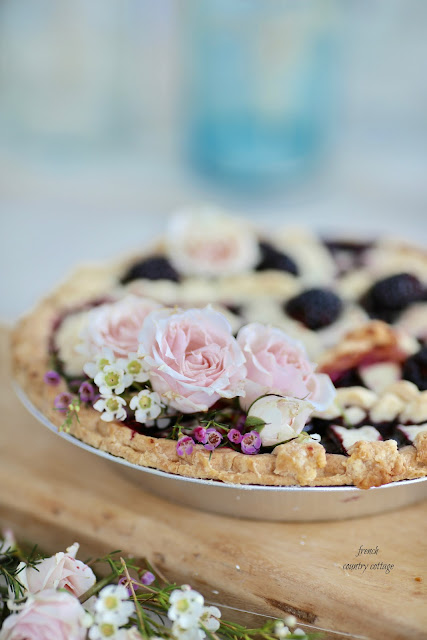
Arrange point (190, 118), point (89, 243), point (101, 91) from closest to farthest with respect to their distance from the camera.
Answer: point (89, 243) < point (190, 118) < point (101, 91)

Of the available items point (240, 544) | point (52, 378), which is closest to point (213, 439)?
point (240, 544)

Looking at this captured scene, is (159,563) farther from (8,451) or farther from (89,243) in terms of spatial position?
(89,243)

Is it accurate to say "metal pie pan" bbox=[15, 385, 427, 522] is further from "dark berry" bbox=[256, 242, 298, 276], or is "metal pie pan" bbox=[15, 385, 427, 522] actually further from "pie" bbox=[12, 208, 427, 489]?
"dark berry" bbox=[256, 242, 298, 276]

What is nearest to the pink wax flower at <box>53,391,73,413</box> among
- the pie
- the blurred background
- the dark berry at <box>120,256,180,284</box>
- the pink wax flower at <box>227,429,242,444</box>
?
the pie

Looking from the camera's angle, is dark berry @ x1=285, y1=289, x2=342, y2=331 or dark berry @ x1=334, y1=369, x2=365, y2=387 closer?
dark berry @ x1=334, y1=369, x2=365, y2=387

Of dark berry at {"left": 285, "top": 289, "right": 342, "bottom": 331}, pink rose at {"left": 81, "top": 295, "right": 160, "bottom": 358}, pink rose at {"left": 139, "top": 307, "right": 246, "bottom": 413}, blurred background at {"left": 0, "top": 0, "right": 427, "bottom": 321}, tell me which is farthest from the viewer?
blurred background at {"left": 0, "top": 0, "right": 427, "bottom": 321}

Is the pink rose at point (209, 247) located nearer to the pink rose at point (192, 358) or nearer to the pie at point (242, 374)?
the pie at point (242, 374)

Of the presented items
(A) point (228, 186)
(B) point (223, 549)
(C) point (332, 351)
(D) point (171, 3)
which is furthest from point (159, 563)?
(D) point (171, 3)
